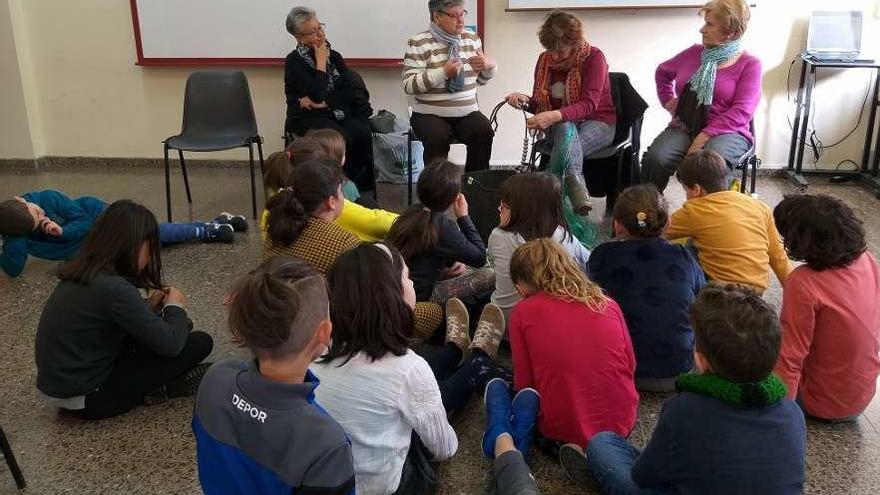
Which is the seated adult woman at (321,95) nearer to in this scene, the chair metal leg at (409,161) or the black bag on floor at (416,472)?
the chair metal leg at (409,161)

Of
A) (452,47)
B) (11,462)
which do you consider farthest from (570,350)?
(452,47)

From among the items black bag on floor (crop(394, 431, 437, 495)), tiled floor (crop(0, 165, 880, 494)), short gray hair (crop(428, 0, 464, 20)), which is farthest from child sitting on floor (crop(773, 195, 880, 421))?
short gray hair (crop(428, 0, 464, 20))

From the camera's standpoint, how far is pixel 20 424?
233 centimetres

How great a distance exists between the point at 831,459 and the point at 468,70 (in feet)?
8.91

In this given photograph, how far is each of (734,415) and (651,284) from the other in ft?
2.78

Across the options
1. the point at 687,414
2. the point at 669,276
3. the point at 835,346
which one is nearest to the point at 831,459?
the point at 835,346

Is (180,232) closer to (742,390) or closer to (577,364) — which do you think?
(577,364)

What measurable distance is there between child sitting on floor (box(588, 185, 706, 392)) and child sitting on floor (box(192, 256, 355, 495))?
4.06 ft

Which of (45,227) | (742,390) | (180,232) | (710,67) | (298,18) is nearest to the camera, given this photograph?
(742,390)

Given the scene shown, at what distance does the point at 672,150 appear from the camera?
3.73 meters

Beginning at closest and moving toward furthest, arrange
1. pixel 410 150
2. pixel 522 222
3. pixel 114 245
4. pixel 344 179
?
pixel 114 245 < pixel 522 222 < pixel 344 179 < pixel 410 150

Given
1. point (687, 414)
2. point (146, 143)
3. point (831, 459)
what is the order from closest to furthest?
point (687, 414) → point (831, 459) → point (146, 143)

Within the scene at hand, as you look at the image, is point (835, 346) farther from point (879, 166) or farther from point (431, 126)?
point (879, 166)

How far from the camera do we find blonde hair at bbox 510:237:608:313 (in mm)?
1992
